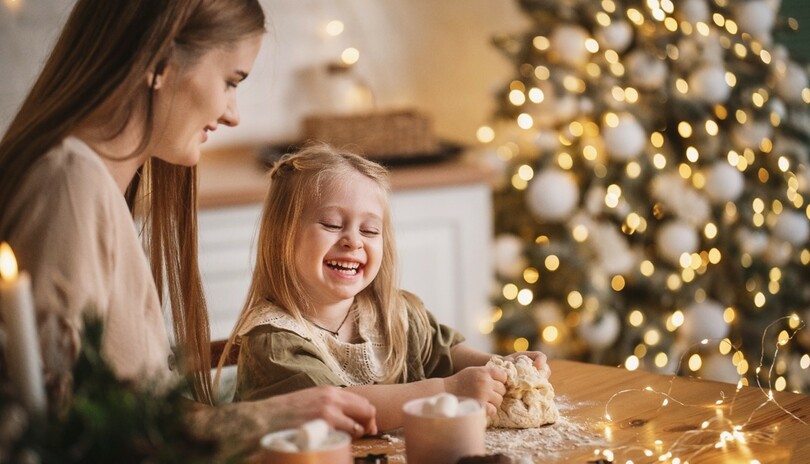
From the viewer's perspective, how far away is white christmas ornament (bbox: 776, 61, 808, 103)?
3.67 m

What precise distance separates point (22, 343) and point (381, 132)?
2.51m

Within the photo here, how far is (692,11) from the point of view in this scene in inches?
137

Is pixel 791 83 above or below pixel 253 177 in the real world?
above

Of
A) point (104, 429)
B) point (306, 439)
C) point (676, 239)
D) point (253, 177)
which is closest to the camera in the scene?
point (104, 429)

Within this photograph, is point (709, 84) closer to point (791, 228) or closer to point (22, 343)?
point (791, 228)

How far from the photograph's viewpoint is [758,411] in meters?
1.38

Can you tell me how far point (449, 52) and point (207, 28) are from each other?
2722mm

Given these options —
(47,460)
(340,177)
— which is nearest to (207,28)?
(340,177)

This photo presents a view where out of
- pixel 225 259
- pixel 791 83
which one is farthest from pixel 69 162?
pixel 791 83

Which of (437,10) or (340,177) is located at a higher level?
(437,10)

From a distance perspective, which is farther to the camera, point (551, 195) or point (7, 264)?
point (551, 195)

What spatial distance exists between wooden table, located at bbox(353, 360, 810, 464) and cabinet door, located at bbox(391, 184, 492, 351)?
166 centimetres

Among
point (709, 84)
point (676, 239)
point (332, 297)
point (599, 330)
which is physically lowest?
point (599, 330)

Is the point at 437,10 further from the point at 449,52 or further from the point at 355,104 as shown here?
the point at 355,104
